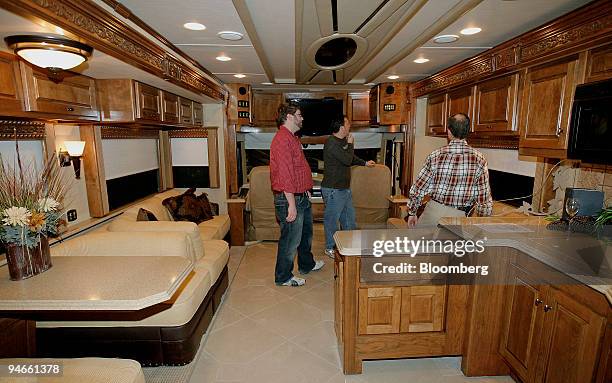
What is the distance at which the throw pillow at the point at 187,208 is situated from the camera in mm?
3596

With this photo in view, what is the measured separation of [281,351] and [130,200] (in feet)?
7.67

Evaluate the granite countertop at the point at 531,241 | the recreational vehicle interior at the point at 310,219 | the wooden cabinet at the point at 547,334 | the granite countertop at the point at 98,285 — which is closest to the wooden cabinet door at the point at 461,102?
the recreational vehicle interior at the point at 310,219

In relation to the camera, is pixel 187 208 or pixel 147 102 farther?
pixel 187 208

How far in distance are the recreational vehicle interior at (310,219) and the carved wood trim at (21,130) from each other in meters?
0.01

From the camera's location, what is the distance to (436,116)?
3.71 meters

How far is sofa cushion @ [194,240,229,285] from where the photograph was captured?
2513mm

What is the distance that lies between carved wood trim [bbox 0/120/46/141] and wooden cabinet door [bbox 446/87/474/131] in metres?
3.41

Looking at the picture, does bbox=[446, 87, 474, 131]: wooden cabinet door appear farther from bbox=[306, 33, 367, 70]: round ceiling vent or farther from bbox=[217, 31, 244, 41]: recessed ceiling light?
bbox=[217, 31, 244, 41]: recessed ceiling light

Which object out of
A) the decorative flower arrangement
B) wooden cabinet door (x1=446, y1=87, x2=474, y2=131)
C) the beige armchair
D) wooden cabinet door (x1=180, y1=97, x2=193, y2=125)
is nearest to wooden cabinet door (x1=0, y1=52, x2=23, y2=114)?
the decorative flower arrangement

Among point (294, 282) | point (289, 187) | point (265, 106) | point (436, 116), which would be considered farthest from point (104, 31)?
point (436, 116)

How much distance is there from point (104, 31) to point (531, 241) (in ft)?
8.03

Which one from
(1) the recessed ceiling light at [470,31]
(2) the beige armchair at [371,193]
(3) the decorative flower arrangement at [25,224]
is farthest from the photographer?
(2) the beige armchair at [371,193]

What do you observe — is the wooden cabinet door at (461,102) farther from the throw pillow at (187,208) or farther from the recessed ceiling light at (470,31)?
the throw pillow at (187,208)

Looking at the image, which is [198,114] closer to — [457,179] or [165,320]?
[165,320]
